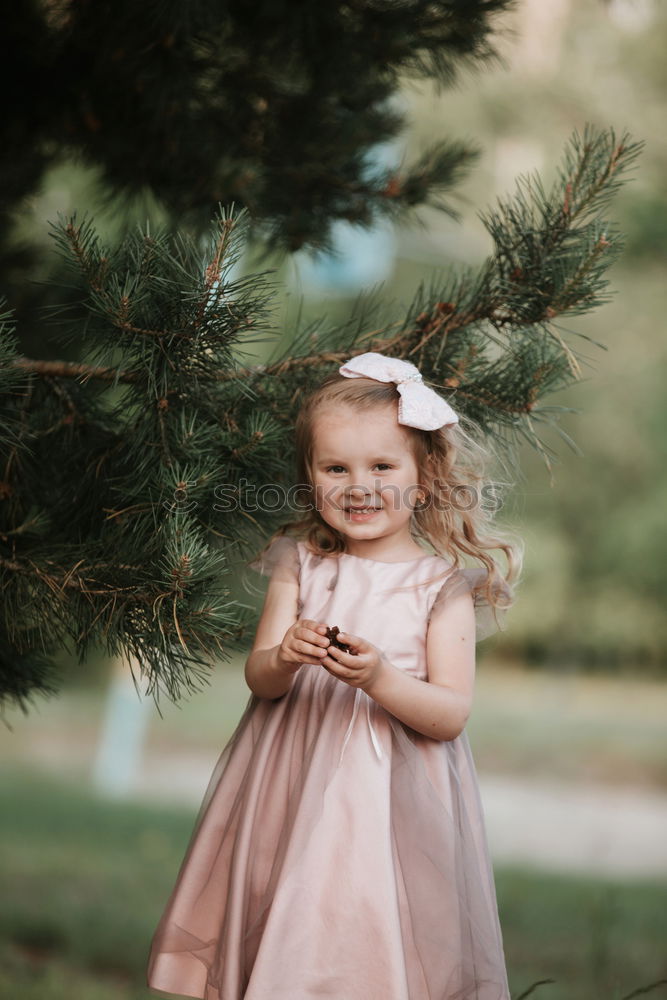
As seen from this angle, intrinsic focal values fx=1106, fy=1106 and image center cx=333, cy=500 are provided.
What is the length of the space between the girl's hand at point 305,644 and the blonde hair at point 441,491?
0.97 ft

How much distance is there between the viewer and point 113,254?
66.7 inches

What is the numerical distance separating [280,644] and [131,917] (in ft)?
9.02

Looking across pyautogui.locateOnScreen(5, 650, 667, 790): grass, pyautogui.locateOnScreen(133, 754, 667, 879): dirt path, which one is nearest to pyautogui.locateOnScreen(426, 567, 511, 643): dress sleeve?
pyautogui.locateOnScreen(133, 754, 667, 879): dirt path

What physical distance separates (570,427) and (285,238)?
10270 millimetres

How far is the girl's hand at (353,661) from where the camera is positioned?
1.69 m

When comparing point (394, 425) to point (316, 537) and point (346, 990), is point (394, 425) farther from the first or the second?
point (346, 990)

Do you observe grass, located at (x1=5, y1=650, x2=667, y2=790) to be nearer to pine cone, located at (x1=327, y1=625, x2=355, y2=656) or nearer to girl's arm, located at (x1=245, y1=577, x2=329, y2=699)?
girl's arm, located at (x1=245, y1=577, x2=329, y2=699)

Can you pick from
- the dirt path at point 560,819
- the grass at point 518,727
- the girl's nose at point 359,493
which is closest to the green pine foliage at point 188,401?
the girl's nose at point 359,493

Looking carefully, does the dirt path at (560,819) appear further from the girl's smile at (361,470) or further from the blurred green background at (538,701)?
the girl's smile at (361,470)

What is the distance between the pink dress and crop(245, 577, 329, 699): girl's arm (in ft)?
0.10

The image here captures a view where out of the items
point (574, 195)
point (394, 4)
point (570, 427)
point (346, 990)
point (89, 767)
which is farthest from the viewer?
point (570, 427)

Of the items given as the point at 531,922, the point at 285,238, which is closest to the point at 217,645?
the point at 285,238

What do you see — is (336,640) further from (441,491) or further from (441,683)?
(441,491)

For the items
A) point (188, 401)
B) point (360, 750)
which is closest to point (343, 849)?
point (360, 750)
